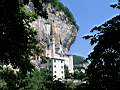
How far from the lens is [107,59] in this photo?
9844 mm

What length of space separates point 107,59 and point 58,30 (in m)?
135

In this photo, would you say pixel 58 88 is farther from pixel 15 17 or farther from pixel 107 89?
pixel 15 17

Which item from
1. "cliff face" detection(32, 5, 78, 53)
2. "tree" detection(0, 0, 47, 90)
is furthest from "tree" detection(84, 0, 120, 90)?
"cliff face" detection(32, 5, 78, 53)

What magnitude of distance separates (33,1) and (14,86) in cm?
209

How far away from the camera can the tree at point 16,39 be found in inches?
297

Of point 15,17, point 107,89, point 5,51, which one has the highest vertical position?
point 15,17

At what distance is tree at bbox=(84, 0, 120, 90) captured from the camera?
31.9 feet

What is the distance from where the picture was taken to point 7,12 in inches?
292

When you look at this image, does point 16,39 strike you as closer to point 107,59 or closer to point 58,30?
point 107,59

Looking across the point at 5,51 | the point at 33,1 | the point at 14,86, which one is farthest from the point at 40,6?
the point at 14,86

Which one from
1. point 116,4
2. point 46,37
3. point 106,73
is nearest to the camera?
point 106,73

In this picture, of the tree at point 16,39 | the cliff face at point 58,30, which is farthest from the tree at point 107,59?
the cliff face at point 58,30

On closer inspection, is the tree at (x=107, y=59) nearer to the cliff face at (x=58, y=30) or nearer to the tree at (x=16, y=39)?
the tree at (x=16, y=39)

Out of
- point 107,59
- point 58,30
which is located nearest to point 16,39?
point 107,59
